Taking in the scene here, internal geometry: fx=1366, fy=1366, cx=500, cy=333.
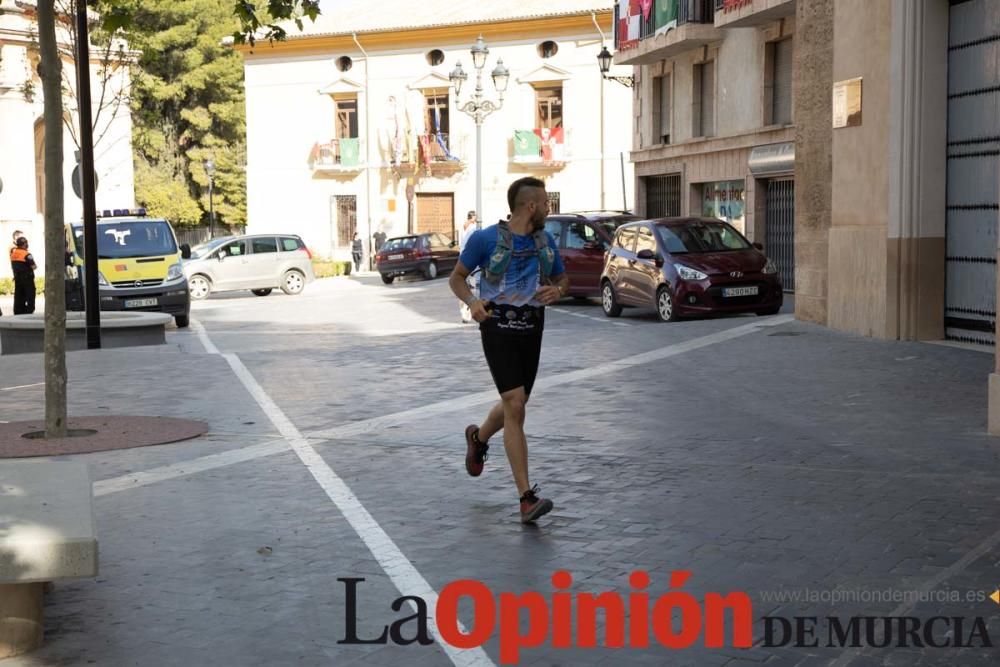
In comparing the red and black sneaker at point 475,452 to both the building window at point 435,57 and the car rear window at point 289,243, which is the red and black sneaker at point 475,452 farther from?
the building window at point 435,57

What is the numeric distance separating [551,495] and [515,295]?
131cm

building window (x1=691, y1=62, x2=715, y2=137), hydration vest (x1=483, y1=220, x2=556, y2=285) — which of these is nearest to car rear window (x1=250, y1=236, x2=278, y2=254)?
building window (x1=691, y1=62, x2=715, y2=137)

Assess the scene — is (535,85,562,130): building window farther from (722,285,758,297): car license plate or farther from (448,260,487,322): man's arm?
(448,260,487,322): man's arm

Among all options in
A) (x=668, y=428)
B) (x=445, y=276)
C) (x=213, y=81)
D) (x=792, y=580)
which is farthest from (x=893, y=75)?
(x=213, y=81)

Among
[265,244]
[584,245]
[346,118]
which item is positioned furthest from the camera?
[346,118]

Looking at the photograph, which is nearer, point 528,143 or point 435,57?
point 528,143

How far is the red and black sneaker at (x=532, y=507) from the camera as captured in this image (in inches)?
268

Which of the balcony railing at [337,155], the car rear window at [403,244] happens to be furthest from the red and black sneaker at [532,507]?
the balcony railing at [337,155]

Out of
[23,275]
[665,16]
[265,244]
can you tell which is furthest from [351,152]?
[23,275]

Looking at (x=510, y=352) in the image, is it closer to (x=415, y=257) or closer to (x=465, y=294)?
(x=465, y=294)

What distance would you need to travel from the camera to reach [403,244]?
40.1 m

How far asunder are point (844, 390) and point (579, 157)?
3662cm

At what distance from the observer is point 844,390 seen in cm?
1200

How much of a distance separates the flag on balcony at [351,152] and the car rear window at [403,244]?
11766 mm
